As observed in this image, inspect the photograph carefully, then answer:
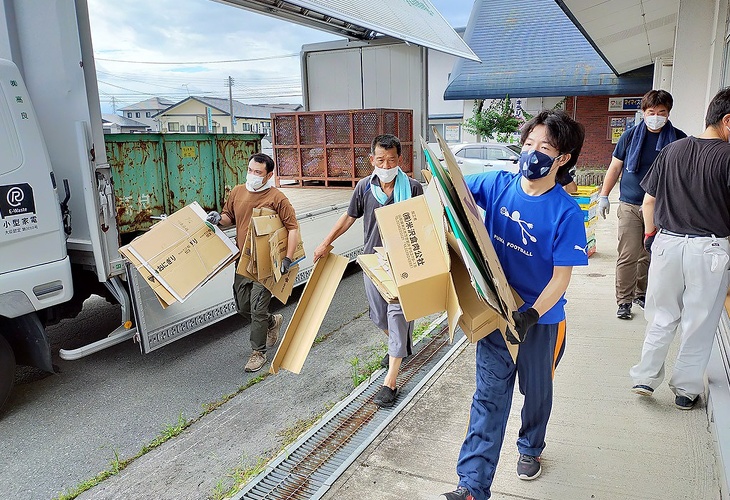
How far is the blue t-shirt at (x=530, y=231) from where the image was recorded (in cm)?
229

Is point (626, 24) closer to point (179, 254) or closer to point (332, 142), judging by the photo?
point (332, 142)

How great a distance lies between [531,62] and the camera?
777 inches

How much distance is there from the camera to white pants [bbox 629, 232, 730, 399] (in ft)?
10.4

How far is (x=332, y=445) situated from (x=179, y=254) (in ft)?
5.67

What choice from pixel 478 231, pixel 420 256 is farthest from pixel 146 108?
pixel 478 231

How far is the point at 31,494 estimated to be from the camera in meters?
3.10

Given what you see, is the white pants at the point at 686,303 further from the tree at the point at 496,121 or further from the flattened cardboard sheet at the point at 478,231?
the tree at the point at 496,121

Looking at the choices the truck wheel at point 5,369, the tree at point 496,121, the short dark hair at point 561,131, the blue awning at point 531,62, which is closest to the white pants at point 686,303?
the short dark hair at point 561,131

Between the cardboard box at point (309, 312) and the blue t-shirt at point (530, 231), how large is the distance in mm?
1172

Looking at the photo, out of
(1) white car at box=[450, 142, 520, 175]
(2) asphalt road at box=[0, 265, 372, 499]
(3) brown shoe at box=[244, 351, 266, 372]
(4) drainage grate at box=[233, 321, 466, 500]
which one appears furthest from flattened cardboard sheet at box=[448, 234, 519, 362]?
(1) white car at box=[450, 142, 520, 175]

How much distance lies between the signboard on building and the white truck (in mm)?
Result: 19513

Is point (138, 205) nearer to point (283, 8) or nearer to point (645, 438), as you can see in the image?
point (645, 438)

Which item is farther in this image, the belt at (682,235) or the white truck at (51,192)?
the white truck at (51,192)

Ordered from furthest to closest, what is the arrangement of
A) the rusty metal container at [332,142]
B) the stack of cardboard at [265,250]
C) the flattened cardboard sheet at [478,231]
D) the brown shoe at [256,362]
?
the rusty metal container at [332,142] < the brown shoe at [256,362] < the stack of cardboard at [265,250] < the flattened cardboard sheet at [478,231]
